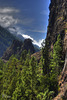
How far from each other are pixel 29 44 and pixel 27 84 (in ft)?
407

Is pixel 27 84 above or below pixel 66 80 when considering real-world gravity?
below

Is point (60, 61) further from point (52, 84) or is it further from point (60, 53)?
point (52, 84)

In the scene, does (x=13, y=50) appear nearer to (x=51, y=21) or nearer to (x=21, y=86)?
(x=51, y=21)

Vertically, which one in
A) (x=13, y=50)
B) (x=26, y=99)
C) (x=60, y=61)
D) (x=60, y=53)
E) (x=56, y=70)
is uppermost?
(x=13, y=50)

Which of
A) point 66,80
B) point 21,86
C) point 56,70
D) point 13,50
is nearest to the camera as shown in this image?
point 66,80

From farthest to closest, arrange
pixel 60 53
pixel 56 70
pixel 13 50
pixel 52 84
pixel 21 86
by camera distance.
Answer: pixel 13 50
pixel 60 53
pixel 56 70
pixel 21 86
pixel 52 84

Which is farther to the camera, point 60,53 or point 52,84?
point 60,53

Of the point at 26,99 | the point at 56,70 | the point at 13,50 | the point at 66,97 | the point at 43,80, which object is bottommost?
the point at 26,99

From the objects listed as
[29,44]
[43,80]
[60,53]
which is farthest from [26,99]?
[29,44]

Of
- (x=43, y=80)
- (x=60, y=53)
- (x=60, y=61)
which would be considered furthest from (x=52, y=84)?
(x=60, y=53)

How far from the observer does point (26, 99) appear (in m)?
30.0

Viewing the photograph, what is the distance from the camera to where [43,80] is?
29734mm

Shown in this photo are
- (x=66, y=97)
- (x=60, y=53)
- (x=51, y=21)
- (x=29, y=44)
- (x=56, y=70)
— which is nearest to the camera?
(x=66, y=97)

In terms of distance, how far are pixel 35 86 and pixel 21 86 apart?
4.25 meters
